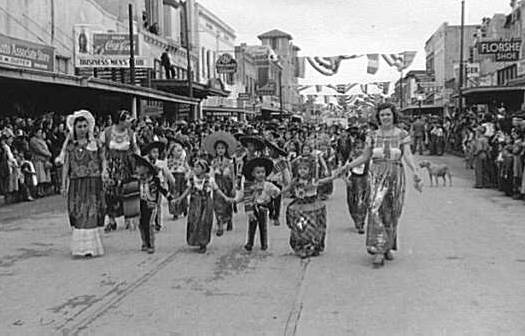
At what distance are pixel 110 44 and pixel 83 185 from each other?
2253 cm

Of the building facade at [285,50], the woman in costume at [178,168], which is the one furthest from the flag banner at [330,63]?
the building facade at [285,50]

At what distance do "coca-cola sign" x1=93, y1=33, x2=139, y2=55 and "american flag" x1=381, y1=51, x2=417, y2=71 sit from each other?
19.2 metres

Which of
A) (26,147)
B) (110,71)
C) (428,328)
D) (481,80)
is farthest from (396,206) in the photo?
(481,80)

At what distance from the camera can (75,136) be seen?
959 cm

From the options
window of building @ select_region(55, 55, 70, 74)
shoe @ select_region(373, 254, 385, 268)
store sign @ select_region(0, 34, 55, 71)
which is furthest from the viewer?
window of building @ select_region(55, 55, 70, 74)

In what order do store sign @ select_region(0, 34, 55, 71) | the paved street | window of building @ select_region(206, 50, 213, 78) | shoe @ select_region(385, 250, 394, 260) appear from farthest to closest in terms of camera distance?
1. window of building @ select_region(206, 50, 213, 78)
2. store sign @ select_region(0, 34, 55, 71)
3. shoe @ select_region(385, 250, 394, 260)
4. the paved street

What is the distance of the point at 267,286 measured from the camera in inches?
305

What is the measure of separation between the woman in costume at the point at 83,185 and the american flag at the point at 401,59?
123 feet

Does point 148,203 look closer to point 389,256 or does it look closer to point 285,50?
point 389,256

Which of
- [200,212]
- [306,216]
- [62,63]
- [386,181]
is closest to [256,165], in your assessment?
[200,212]

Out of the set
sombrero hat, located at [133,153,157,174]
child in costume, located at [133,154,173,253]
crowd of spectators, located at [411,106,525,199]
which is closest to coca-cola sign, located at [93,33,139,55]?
crowd of spectators, located at [411,106,525,199]

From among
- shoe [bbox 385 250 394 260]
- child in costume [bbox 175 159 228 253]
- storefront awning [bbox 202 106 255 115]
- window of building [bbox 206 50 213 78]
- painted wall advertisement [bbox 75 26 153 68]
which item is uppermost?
window of building [bbox 206 50 213 78]

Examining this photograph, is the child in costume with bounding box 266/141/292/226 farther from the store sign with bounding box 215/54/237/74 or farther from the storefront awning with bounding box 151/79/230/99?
the store sign with bounding box 215/54/237/74

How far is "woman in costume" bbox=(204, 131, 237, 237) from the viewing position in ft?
36.3
